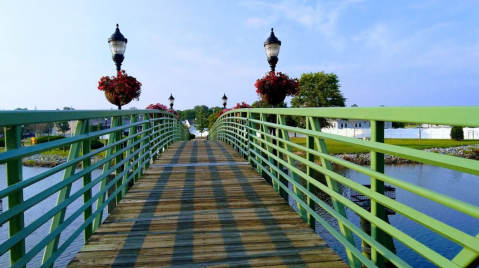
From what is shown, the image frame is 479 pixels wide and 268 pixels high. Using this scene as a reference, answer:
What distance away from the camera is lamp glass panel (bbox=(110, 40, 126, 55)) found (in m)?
10.7

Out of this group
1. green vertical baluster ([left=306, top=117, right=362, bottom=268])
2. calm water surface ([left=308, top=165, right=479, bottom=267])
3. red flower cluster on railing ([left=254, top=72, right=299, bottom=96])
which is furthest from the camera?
calm water surface ([left=308, top=165, right=479, bottom=267])

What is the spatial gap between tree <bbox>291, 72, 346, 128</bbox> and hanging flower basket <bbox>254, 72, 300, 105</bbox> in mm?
46445

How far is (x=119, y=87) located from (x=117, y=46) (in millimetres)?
1499

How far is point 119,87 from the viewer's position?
38.7 ft

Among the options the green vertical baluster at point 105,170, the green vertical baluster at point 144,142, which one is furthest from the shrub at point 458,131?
the green vertical baluster at point 144,142

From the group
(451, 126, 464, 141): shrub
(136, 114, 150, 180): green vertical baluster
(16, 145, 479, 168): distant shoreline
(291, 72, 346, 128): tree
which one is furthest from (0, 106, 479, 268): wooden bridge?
(291, 72, 346, 128): tree

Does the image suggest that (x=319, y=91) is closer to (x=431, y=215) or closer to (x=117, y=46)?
(x=431, y=215)

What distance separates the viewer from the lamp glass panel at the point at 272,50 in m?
11.4

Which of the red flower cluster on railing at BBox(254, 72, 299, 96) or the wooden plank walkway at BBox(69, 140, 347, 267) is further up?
the red flower cluster on railing at BBox(254, 72, 299, 96)

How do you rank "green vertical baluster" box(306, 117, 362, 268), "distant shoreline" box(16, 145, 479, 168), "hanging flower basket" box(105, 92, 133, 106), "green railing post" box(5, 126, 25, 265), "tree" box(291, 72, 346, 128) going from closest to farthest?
"green railing post" box(5, 126, 25, 265) < "green vertical baluster" box(306, 117, 362, 268) < "hanging flower basket" box(105, 92, 133, 106) < "distant shoreline" box(16, 145, 479, 168) < "tree" box(291, 72, 346, 128)

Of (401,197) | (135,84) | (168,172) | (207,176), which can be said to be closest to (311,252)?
(207,176)

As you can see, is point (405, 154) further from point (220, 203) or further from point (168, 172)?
point (168, 172)

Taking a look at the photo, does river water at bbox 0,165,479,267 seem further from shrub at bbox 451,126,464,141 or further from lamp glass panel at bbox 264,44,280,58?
lamp glass panel at bbox 264,44,280,58

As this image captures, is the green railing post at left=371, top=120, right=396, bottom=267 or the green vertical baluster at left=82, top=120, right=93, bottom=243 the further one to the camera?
the green vertical baluster at left=82, top=120, right=93, bottom=243
